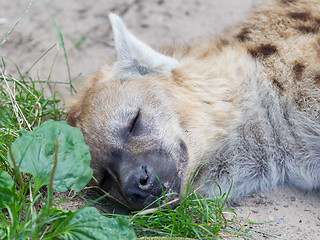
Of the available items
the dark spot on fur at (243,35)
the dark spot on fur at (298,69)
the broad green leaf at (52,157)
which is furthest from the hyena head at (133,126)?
the dark spot on fur at (298,69)

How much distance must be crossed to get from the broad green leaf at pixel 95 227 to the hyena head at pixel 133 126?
0.32 meters

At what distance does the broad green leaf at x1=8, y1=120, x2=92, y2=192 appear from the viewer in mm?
2254

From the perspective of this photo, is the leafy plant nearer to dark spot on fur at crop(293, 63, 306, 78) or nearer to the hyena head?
the hyena head

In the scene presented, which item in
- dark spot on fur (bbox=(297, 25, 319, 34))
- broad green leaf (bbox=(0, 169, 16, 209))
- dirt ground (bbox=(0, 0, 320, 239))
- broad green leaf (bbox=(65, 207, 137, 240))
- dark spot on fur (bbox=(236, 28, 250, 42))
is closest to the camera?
broad green leaf (bbox=(65, 207, 137, 240))

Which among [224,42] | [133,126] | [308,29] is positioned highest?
[308,29]

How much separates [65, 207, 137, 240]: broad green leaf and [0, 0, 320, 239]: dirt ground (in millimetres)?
1990

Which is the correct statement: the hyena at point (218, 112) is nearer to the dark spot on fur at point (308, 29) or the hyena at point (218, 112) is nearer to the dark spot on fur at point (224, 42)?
the dark spot on fur at point (308, 29)

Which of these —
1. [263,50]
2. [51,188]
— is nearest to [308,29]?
[263,50]

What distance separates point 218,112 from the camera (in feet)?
9.84

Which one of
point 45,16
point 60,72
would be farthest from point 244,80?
point 45,16

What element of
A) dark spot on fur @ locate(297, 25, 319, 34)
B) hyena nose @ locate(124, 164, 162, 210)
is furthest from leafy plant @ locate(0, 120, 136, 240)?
dark spot on fur @ locate(297, 25, 319, 34)

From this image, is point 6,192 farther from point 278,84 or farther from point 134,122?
point 278,84

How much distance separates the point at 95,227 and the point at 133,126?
2.67 ft

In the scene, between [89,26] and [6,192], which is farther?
[89,26]
